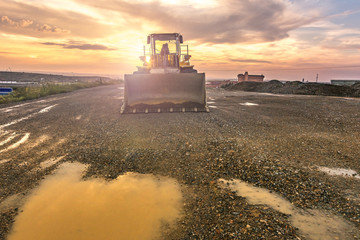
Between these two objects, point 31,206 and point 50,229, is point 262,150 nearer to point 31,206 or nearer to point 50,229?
point 50,229

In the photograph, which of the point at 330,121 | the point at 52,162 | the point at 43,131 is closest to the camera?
the point at 52,162

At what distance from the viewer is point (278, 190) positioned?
3.47 metres

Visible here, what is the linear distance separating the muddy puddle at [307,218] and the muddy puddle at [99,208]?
1.32m

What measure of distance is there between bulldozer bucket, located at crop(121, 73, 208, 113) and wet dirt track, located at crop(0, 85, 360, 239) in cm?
151

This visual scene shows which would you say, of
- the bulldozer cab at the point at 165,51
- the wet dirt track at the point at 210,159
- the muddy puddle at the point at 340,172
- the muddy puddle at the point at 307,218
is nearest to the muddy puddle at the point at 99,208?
the wet dirt track at the point at 210,159

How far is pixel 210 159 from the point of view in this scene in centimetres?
461

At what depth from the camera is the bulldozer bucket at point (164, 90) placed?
982 centimetres

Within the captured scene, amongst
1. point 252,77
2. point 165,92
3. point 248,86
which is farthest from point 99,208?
point 252,77

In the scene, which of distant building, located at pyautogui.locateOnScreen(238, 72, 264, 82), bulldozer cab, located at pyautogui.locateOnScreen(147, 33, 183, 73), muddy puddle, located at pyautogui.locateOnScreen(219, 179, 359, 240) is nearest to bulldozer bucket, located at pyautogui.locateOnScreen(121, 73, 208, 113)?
bulldozer cab, located at pyautogui.locateOnScreen(147, 33, 183, 73)

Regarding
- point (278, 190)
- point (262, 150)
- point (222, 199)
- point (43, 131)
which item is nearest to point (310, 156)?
point (262, 150)

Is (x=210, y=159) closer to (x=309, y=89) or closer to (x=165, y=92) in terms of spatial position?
(x=165, y=92)

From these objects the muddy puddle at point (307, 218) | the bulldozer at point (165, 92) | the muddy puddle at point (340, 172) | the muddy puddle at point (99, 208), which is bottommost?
the muddy puddle at point (99, 208)

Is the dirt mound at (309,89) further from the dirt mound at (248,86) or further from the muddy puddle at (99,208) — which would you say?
the muddy puddle at (99,208)

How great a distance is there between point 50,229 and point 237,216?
2743 millimetres
